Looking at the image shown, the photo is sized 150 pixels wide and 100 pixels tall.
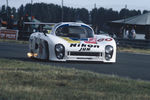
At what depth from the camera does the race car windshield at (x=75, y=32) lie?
45.8 ft

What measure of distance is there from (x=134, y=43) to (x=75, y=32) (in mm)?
11286

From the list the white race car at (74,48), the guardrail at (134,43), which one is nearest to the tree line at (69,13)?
the guardrail at (134,43)

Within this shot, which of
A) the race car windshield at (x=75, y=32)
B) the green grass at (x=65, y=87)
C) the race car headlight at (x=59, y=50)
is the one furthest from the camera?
the race car windshield at (x=75, y=32)

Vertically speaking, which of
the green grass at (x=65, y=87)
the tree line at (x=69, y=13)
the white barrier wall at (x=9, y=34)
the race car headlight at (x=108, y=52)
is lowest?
the green grass at (x=65, y=87)

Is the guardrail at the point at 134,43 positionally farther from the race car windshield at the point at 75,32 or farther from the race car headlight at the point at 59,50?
the race car headlight at the point at 59,50

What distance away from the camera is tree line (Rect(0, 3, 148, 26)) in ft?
111

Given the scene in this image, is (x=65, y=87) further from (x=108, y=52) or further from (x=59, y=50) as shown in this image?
(x=108, y=52)

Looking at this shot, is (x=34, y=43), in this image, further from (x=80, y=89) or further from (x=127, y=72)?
(x=80, y=89)

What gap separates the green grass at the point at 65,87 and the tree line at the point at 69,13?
79.1 ft

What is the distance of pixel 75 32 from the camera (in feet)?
47.8

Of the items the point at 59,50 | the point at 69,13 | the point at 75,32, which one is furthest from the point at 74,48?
the point at 69,13

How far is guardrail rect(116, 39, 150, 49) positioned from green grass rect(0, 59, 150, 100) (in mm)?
15784

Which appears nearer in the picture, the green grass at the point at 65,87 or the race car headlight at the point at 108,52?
the green grass at the point at 65,87

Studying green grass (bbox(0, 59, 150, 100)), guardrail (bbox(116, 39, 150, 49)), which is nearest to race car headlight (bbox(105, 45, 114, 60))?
green grass (bbox(0, 59, 150, 100))
